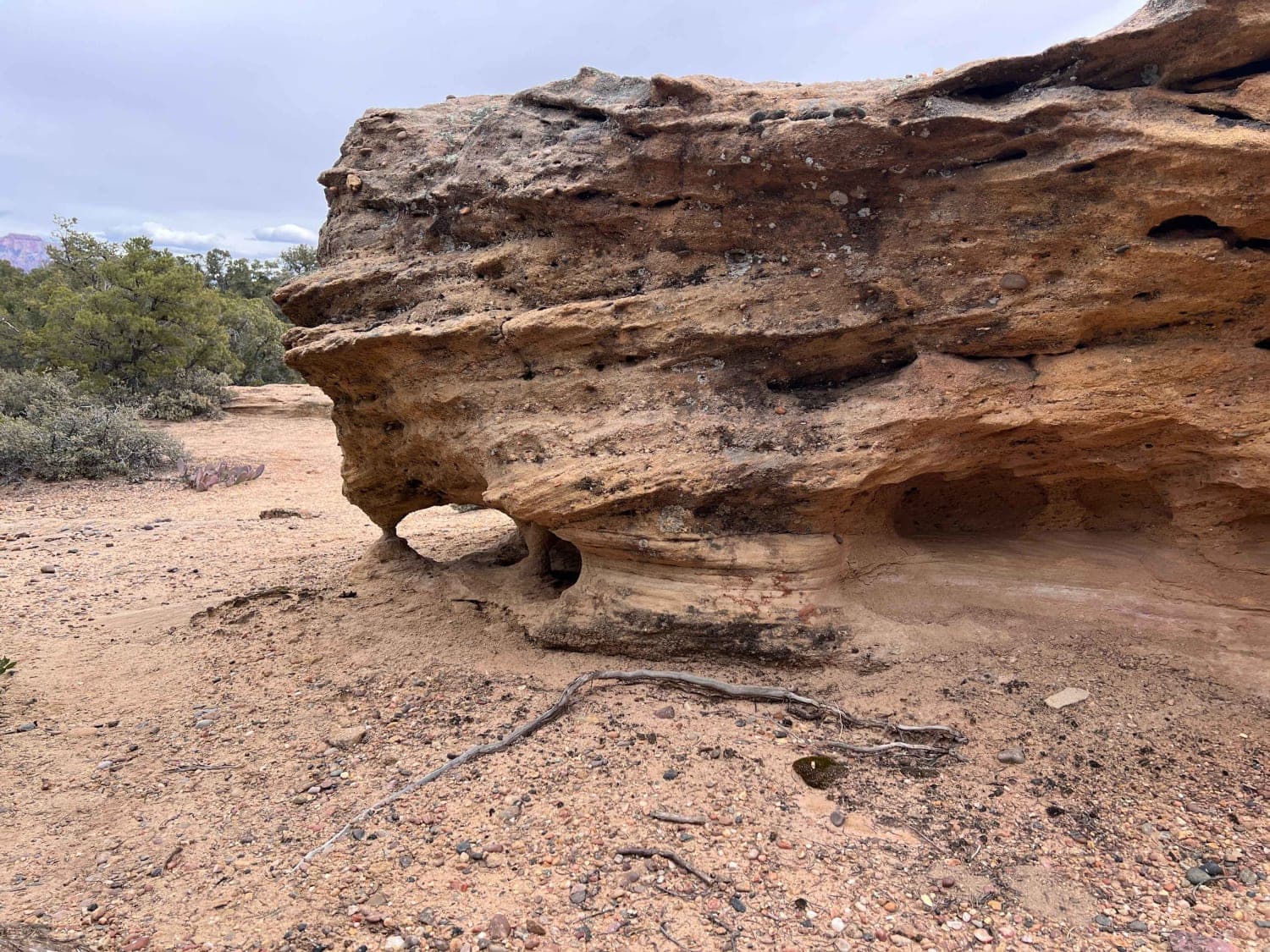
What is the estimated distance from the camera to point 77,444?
1201cm

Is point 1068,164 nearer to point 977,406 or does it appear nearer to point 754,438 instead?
point 977,406

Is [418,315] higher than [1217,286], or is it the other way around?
[418,315]

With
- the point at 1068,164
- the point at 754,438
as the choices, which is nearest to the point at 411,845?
the point at 754,438

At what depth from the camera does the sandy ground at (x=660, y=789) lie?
106 inches

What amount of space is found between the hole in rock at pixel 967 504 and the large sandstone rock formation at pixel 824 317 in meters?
0.02

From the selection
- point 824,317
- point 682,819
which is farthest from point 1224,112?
point 682,819

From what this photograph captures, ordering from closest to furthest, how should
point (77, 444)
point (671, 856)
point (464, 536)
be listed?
point (671, 856)
point (464, 536)
point (77, 444)

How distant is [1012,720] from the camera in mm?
3607

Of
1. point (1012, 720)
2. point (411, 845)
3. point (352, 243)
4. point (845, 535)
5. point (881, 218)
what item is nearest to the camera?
point (411, 845)

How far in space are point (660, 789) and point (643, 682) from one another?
875 mm

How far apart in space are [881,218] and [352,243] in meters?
3.40

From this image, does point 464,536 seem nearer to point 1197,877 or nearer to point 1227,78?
point 1197,877

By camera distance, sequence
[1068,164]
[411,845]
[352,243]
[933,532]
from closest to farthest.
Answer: [411,845] → [1068,164] → [933,532] → [352,243]

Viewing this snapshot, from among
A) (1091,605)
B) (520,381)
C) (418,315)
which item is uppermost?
(418,315)
